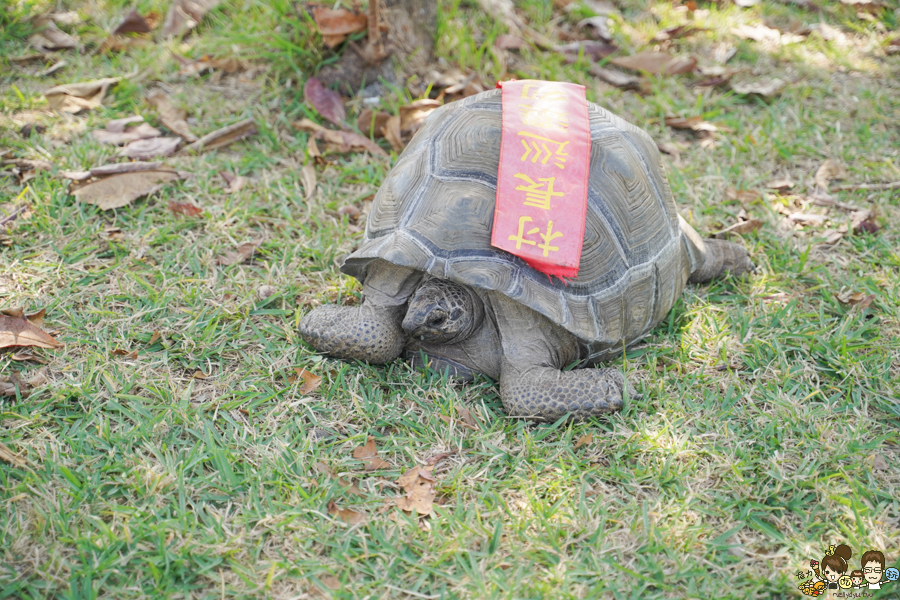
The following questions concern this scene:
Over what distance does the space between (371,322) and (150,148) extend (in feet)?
7.12

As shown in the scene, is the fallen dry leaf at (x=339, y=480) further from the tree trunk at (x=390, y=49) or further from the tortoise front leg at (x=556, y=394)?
the tree trunk at (x=390, y=49)

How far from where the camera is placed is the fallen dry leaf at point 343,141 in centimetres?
412

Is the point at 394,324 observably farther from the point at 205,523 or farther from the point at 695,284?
the point at 695,284

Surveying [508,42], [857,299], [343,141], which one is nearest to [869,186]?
[857,299]

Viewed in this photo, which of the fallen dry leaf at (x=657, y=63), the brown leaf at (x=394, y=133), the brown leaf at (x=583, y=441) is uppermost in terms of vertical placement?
the fallen dry leaf at (x=657, y=63)

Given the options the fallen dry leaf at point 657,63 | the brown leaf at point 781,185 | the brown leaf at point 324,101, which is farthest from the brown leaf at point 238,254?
the fallen dry leaf at point 657,63

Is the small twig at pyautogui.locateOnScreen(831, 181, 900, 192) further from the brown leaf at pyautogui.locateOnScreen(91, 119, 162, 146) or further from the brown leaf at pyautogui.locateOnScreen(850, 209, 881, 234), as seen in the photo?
the brown leaf at pyautogui.locateOnScreen(91, 119, 162, 146)

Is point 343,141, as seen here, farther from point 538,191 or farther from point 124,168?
point 538,191

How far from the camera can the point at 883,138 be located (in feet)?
14.4

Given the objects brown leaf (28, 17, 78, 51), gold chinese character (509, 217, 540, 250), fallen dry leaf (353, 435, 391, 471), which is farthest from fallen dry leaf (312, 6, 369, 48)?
fallen dry leaf (353, 435, 391, 471)

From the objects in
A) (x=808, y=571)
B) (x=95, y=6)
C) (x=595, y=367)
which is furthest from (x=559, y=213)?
(x=95, y=6)

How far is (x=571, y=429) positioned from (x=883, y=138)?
3373mm

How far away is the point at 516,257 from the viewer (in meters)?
2.64

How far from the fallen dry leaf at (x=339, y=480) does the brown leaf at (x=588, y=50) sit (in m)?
3.79
